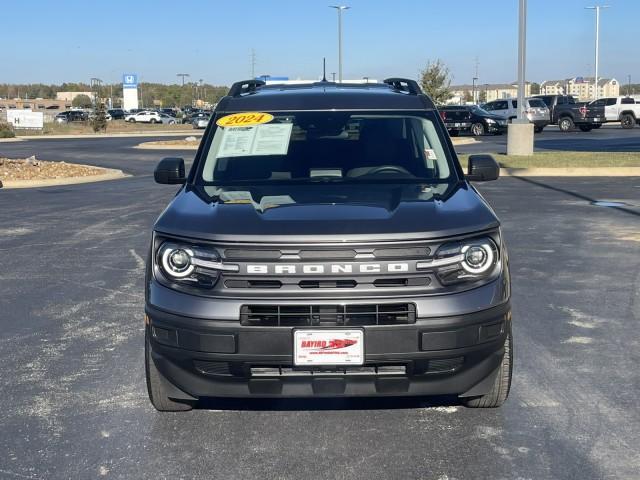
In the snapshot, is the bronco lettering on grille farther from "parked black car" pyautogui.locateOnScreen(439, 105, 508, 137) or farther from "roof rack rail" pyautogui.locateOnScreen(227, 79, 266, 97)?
"parked black car" pyautogui.locateOnScreen(439, 105, 508, 137)

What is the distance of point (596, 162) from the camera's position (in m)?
20.3

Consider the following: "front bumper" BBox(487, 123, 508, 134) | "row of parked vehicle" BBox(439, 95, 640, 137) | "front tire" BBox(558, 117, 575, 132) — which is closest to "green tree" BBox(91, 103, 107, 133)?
"row of parked vehicle" BBox(439, 95, 640, 137)

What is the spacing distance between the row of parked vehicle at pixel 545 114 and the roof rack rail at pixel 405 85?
33.1m

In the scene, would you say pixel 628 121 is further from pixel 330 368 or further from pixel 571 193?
pixel 330 368

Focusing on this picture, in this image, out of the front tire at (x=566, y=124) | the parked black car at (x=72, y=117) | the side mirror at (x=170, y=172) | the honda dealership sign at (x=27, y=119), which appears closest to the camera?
the side mirror at (x=170, y=172)

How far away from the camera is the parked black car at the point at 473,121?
40125 mm

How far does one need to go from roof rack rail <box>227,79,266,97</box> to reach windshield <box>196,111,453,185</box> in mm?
464

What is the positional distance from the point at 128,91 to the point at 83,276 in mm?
98101

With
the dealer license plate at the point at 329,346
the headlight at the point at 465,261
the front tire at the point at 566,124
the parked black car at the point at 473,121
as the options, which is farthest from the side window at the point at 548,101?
the dealer license plate at the point at 329,346

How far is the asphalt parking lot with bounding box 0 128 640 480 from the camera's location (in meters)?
3.98

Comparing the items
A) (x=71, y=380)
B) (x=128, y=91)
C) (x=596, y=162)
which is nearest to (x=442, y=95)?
(x=596, y=162)

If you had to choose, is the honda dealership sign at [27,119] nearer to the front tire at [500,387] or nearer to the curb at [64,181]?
the curb at [64,181]

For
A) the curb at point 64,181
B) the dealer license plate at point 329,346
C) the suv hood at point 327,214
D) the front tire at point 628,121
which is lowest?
the curb at point 64,181

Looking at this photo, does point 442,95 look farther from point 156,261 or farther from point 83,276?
point 156,261
